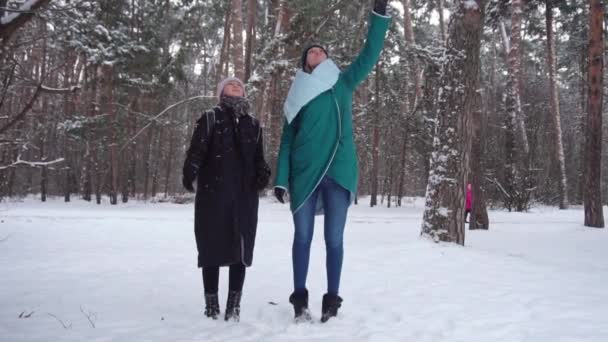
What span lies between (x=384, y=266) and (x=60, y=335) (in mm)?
3146

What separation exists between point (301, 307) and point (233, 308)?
464 millimetres

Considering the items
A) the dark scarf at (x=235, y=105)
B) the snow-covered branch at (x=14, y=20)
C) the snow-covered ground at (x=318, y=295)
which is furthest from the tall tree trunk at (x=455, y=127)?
the snow-covered branch at (x=14, y=20)

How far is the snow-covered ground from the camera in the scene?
8.74 ft

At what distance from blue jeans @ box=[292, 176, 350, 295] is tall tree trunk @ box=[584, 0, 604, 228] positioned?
33.9ft

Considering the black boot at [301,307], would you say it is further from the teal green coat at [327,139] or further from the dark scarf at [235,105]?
the dark scarf at [235,105]

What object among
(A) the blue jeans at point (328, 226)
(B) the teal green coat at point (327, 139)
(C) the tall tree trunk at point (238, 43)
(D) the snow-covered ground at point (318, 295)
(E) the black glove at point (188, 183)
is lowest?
(D) the snow-covered ground at point (318, 295)

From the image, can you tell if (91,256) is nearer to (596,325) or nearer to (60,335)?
(60,335)

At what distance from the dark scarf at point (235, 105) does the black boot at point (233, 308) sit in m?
1.24

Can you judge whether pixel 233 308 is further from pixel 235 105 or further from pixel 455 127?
pixel 455 127

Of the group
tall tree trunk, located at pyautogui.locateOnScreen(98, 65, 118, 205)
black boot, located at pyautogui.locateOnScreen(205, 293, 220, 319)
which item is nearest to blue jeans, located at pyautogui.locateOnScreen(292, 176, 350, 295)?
black boot, located at pyautogui.locateOnScreen(205, 293, 220, 319)

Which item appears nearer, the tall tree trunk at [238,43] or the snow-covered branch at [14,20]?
the snow-covered branch at [14,20]

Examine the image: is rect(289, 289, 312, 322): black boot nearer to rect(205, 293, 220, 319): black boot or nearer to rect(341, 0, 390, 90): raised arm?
rect(205, 293, 220, 319): black boot

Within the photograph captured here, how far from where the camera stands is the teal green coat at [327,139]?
2.96 meters

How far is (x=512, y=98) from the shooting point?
1523 cm
